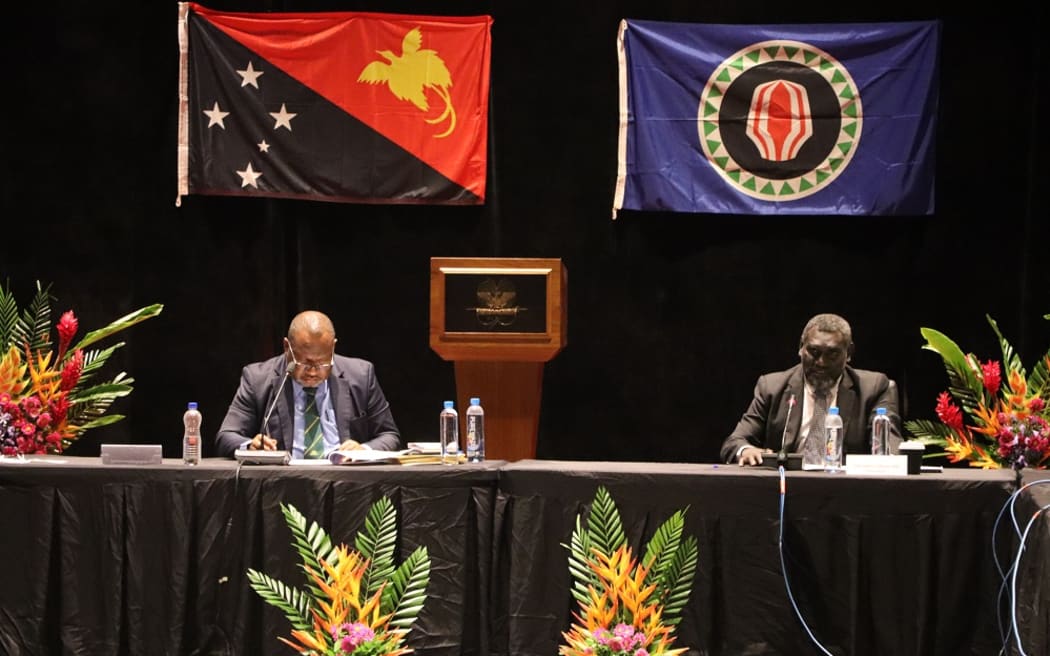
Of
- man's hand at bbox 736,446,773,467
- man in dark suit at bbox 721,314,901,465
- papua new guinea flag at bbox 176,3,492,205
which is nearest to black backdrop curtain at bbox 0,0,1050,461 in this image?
papua new guinea flag at bbox 176,3,492,205

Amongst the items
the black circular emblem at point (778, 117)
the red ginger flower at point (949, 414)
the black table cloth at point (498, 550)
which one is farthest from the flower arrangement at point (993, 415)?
the black circular emblem at point (778, 117)

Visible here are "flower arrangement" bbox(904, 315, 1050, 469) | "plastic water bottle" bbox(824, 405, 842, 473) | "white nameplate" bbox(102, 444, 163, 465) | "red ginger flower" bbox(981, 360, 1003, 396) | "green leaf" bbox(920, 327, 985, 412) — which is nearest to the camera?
"plastic water bottle" bbox(824, 405, 842, 473)

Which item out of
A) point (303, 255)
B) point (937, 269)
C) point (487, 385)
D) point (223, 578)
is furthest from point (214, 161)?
point (937, 269)

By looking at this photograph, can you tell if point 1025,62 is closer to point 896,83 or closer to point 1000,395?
point 896,83

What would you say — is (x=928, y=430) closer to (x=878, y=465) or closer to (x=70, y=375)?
(x=878, y=465)

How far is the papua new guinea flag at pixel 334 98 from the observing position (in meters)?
6.71

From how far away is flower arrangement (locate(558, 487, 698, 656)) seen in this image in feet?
10.9

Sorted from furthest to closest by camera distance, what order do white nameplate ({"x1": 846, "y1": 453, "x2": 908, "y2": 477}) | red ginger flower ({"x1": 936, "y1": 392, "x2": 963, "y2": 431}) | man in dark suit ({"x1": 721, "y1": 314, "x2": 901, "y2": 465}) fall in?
red ginger flower ({"x1": 936, "y1": 392, "x2": 963, "y2": 431}), man in dark suit ({"x1": 721, "y1": 314, "x2": 901, "y2": 465}), white nameplate ({"x1": 846, "y1": 453, "x2": 908, "y2": 477})

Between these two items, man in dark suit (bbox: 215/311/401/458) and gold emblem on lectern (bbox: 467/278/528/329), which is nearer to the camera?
man in dark suit (bbox: 215/311/401/458)

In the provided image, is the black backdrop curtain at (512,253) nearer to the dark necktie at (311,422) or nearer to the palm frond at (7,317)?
the palm frond at (7,317)

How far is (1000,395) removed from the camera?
593cm

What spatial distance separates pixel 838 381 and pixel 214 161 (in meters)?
3.47

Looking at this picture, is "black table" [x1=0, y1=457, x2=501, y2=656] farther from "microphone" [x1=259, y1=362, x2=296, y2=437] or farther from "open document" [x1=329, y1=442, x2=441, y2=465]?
"microphone" [x1=259, y1=362, x2=296, y2=437]

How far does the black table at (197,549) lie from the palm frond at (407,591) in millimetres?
405
